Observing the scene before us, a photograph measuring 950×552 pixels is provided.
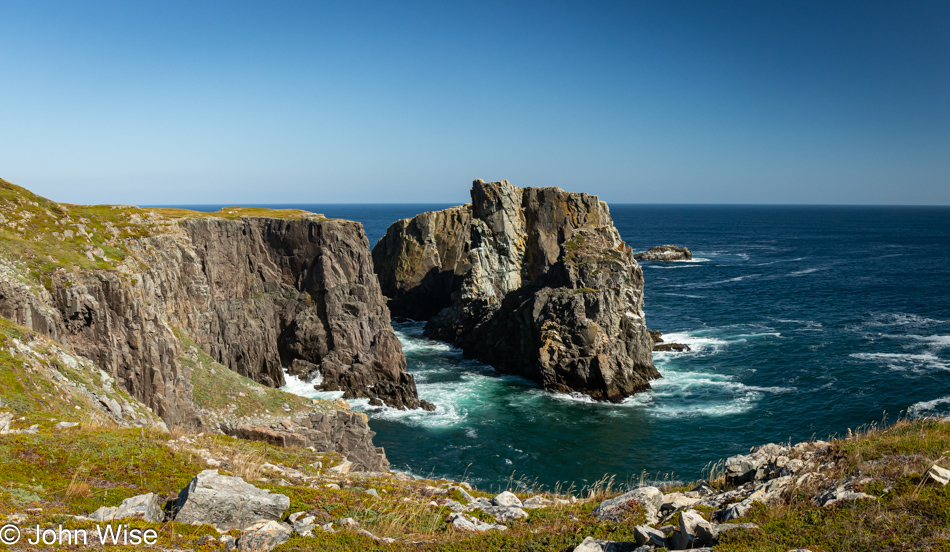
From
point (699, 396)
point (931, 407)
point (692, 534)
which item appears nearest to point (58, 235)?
point (692, 534)

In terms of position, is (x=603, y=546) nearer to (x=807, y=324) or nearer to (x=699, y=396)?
(x=699, y=396)

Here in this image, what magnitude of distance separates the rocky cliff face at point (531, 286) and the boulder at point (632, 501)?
42.4 meters

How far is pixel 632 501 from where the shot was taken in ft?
47.6

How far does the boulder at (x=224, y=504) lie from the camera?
1212 centimetres

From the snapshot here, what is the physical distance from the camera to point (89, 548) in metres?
10.2

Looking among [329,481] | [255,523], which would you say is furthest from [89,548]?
[329,481]

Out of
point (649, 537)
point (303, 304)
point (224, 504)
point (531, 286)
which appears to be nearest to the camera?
point (649, 537)

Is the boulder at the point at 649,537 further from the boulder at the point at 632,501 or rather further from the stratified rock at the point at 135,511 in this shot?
the stratified rock at the point at 135,511

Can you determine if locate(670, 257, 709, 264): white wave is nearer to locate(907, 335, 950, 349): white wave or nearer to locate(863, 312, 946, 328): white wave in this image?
locate(863, 312, 946, 328): white wave

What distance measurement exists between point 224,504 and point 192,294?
38.0 m

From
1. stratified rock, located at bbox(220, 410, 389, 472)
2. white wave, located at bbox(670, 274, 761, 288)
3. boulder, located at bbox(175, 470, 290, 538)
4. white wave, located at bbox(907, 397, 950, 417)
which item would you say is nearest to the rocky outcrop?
white wave, located at bbox(907, 397, 950, 417)

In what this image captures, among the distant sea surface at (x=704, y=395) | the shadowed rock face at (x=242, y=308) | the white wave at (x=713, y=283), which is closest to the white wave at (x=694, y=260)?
the white wave at (x=713, y=283)

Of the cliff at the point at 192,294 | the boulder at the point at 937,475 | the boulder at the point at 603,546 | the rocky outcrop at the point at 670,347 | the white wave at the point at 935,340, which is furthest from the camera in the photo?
the rocky outcrop at the point at 670,347

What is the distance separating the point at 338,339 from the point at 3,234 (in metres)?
32.2
